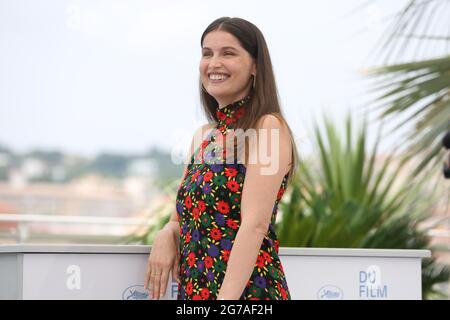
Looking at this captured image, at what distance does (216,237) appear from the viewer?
2.00 meters

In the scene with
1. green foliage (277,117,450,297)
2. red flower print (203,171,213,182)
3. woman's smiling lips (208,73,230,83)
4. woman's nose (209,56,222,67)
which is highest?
woman's nose (209,56,222,67)

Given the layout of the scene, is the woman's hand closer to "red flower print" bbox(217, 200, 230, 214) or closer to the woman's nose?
"red flower print" bbox(217, 200, 230, 214)

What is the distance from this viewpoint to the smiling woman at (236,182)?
6.36 feet

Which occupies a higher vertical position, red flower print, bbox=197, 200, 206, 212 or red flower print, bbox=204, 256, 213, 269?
red flower print, bbox=197, 200, 206, 212

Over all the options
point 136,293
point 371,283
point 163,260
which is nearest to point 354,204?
point 371,283

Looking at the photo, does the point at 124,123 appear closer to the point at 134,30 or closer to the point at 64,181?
the point at 64,181

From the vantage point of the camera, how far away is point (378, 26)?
4.69m

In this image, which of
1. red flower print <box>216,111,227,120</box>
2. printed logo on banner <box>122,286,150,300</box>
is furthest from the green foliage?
red flower print <box>216,111,227,120</box>

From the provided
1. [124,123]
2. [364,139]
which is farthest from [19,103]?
[364,139]

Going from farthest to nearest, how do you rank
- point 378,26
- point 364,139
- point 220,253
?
point 364,139, point 378,26, point 220,253

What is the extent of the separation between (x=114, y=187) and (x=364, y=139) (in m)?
38.4

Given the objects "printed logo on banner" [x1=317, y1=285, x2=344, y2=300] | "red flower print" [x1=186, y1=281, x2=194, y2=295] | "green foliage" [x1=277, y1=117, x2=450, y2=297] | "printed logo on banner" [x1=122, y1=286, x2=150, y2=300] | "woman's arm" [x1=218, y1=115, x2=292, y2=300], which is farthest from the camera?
"green foliage" [x1=277, y1=117, x2=450, y2=297]

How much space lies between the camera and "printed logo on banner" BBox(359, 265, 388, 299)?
2.75m

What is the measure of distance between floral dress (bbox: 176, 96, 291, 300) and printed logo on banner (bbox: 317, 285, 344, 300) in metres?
0.68
